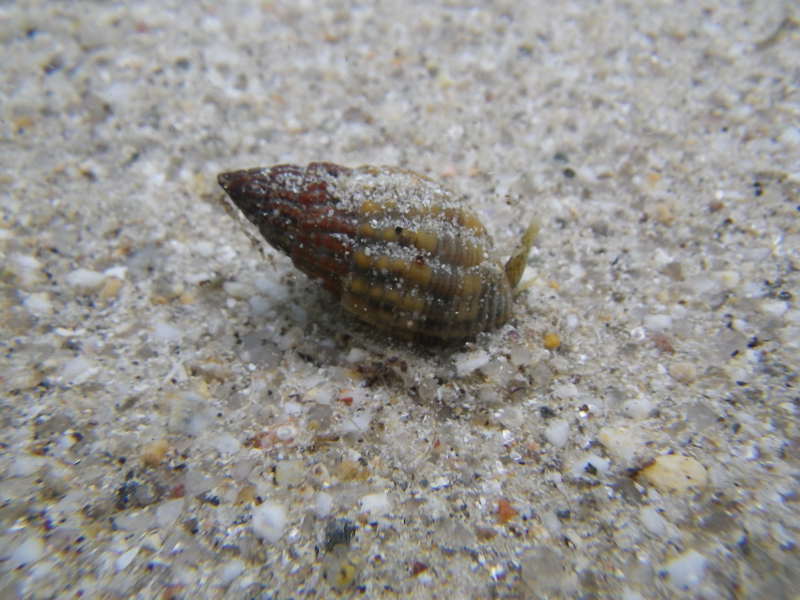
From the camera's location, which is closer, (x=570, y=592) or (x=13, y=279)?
(x=570, y=592)

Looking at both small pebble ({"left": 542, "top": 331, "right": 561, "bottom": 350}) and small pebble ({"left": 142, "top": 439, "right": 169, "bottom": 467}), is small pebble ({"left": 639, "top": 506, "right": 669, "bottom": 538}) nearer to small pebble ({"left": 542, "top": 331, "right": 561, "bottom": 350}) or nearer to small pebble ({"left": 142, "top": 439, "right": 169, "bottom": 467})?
small pebble ({"left": 542, "top": 331, "right": 561, "bottom": 350})

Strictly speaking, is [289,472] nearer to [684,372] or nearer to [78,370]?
[78,370]

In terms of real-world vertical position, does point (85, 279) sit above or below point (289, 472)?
above

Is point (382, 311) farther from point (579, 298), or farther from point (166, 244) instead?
point (166, 244)

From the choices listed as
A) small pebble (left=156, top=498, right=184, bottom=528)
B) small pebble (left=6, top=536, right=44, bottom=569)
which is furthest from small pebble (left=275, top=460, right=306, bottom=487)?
small pebble (left=6, top=536, right=44, bottom=569)

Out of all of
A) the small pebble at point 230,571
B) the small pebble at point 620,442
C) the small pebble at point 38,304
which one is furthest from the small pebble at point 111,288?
the small pebble at point 620,442

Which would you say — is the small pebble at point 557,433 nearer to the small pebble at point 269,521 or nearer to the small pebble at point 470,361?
the small pebble at point 470,361

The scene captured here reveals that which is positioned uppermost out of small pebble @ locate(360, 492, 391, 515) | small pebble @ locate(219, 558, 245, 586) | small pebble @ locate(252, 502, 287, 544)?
small pebble @ locate(360, 492, 391, 515)

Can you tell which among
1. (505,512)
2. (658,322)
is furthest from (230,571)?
(658,322)

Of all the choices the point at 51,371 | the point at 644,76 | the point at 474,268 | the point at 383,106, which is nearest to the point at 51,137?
the point at 51,371
